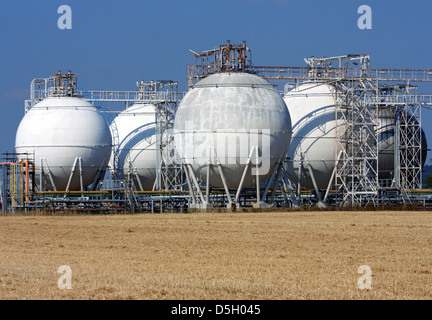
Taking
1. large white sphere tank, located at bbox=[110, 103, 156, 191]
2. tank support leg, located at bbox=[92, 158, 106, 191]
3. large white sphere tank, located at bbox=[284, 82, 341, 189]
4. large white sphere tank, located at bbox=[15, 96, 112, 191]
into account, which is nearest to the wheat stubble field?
large white sphere tank, located at bbox=[284, 82, 341, 189]

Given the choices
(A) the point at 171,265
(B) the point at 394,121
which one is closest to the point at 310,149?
(B) the point at 394,121

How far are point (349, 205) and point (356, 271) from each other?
35.7 metres

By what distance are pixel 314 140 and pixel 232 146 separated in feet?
27.2

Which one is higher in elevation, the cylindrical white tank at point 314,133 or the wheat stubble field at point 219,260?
the cylindrical white tank at point 314,133

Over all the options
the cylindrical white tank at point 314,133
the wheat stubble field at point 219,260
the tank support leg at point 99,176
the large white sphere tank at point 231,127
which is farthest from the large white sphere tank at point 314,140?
the wheat stubble field at point 219,260

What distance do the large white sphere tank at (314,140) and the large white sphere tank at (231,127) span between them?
13.9 ft

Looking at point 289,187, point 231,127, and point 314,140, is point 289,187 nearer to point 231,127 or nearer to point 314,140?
point 314,140

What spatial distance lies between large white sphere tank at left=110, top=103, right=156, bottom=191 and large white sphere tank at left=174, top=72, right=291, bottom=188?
504 inches

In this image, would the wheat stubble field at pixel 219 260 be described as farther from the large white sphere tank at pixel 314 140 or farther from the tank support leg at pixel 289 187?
the large white sphere tank at pixel 314 140

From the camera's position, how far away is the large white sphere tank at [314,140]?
182 ft

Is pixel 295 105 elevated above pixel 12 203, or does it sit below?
above

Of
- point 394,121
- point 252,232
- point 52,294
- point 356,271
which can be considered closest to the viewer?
point 52,294

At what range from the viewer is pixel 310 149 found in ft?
182

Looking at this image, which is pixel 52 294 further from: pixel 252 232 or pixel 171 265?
pixel 252 232
